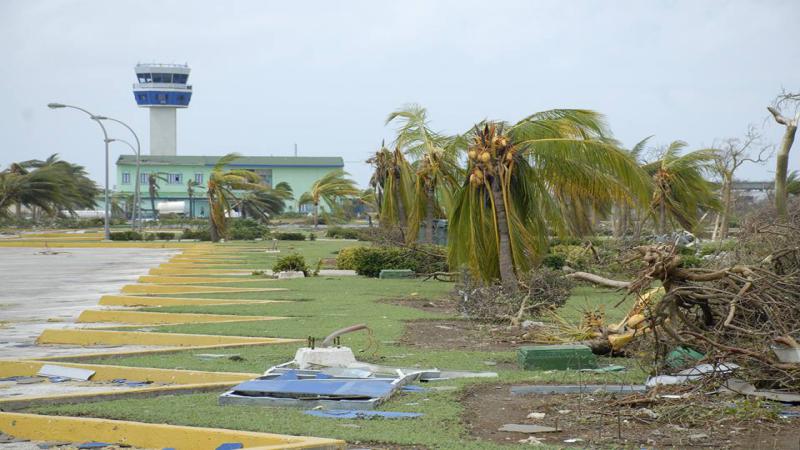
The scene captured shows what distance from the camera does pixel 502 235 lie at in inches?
731

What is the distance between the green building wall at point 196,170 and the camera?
361ft

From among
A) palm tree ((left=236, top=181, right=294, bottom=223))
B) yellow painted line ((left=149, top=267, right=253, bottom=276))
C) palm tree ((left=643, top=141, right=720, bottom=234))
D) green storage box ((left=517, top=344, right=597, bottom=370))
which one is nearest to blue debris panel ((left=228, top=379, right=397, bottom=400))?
green storage box ((left=517, top=344, right=597, bottom=370))

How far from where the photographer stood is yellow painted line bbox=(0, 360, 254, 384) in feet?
35.3

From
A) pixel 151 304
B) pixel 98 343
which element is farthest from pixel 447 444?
pixel 151 304

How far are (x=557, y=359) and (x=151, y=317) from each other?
29.1ft

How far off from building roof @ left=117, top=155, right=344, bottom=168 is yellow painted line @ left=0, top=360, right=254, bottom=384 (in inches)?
3857

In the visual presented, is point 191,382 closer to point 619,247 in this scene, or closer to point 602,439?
point 602,439

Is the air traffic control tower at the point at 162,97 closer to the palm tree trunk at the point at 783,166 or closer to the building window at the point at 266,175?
the building window at the point at 266,175

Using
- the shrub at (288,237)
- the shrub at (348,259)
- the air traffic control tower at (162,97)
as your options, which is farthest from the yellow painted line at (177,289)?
the air traffic control tower at (162,97)

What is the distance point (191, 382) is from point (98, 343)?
4462mm

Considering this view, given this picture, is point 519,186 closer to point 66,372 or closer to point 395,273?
point 395,273

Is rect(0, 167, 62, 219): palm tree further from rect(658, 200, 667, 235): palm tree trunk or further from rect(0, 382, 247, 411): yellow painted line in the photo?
rect(0, 382, 247, 411): yellow painted line

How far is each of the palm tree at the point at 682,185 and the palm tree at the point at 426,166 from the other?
696 centimetres

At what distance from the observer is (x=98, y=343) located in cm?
1480
